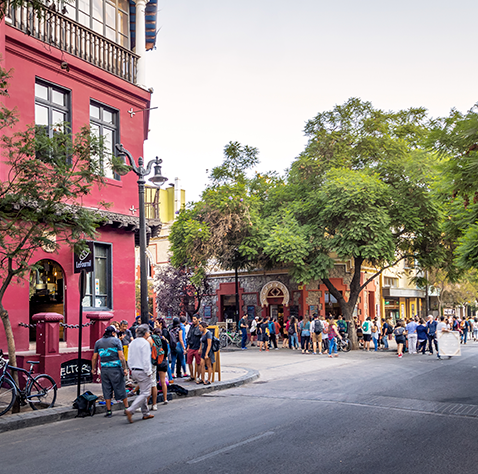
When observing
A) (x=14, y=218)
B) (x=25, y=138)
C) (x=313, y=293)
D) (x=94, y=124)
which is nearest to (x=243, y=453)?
(x=14, y=218)

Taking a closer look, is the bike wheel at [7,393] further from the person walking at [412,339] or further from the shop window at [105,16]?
the person walking at [412,339]

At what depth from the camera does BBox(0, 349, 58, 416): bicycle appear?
391 inches

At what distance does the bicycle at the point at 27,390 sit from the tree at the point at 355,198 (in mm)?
15423

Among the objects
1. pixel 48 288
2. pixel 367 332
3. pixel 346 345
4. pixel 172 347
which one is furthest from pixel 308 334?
pixel 48 288

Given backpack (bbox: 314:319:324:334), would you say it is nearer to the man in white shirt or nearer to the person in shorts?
the person in shorts

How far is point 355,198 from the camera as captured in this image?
23.6 m

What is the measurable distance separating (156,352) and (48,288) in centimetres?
652

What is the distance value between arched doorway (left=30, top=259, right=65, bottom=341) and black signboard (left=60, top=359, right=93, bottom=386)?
7.27 ft

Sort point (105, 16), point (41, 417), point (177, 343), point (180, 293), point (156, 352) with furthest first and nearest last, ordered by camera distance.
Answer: point (180, 293)
point (105, 16)
point (177, 343)
point (156, 352)
point (41, 417)

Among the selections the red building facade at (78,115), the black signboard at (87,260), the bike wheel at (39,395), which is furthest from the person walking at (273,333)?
the bike wheel at (39,395)

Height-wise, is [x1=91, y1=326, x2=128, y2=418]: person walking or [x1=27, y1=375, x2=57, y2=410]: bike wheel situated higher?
[x1=91, y1=326, x2=128, y2=418]: person walking

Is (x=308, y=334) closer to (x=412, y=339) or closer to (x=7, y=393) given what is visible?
(x=412, y=339)

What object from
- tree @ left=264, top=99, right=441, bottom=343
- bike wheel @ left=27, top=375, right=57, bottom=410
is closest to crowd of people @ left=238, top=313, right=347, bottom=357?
tree @ left=264, top=99, right=441, bottom=343

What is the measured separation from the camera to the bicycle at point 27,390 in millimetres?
9930
